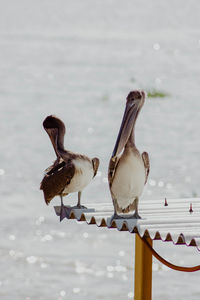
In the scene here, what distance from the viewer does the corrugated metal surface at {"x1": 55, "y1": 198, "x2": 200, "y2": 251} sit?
3426 millimetres

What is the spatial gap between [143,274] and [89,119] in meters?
9.81

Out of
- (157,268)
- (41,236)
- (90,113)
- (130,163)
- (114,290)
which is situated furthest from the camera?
(90,113)

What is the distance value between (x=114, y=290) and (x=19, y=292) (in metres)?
0.76

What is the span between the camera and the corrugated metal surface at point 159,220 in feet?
11.2

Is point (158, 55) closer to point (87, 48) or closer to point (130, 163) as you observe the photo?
point (87, 48)

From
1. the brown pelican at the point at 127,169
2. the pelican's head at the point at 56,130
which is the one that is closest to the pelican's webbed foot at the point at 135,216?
the brown pelican at the point at 127,169

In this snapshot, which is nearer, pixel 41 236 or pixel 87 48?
pixel 41 236

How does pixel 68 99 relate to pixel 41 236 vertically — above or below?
above

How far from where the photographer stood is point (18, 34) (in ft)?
62.5

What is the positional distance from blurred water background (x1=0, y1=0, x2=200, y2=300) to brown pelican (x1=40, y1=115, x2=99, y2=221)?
336cm

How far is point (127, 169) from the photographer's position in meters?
3.75

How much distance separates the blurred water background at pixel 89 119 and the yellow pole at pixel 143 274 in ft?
10.7

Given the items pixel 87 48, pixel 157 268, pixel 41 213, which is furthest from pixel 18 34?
pixel 157 268

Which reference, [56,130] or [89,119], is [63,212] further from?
[89,119]
